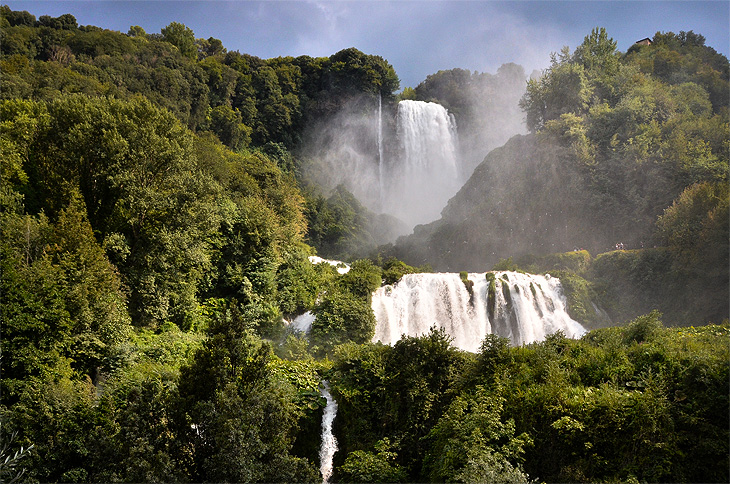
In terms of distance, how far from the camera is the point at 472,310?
23.8 m

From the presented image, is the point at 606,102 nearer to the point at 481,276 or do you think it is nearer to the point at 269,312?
the point at 481,276

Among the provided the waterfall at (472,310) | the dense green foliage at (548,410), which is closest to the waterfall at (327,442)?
the dense green foliage at (548,410)

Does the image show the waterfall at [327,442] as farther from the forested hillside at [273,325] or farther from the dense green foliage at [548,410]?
the dense green foliage at [548,410]

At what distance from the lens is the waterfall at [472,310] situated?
23.3 metres

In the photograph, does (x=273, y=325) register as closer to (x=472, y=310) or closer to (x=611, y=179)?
(x=472, y=310)

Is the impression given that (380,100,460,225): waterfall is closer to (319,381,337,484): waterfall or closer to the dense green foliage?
the dense green foliage

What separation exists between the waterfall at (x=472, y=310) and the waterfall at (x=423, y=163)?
3081cm

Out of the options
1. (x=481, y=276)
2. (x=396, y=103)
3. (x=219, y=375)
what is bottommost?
(x=219, y=375)

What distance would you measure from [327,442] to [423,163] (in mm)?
42967

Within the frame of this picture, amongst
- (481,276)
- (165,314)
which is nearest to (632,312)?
(481,276)

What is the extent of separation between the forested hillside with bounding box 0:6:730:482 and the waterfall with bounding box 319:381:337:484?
0.88 feet

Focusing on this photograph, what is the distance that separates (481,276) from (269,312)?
11.4 m

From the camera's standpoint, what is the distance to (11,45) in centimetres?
4012

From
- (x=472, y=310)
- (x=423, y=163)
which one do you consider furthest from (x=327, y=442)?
(x=423, y=163)
